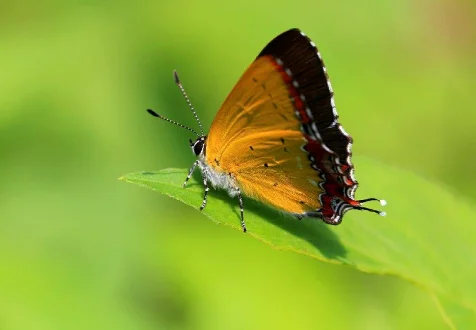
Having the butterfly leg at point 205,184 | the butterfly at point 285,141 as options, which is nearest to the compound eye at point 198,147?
the butterfly at point 285,141

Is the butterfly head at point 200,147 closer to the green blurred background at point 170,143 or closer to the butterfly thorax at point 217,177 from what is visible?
the butterfly thorax at point 217,177

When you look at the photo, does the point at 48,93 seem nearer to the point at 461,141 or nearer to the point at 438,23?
the point at 461,141

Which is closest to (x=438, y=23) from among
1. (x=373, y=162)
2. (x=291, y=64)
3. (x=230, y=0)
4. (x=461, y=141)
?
(x=461, y=141)

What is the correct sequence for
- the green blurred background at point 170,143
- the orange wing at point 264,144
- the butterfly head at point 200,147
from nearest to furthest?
1. the orange wing at point 264,144
2. the butterfly head at point 200,147
3. the green blurred background at point 170,143

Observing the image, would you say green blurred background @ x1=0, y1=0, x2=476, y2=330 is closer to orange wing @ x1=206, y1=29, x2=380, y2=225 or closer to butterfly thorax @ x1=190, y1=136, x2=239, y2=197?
orange wing @ x1=206, y1=29, x2=380, y2=225

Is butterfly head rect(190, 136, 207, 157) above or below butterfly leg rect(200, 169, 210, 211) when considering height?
above


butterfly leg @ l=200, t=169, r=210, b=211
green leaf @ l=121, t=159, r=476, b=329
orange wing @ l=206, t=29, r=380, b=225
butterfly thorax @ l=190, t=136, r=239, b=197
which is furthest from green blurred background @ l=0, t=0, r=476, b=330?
butterfly leg @ l=200, t=169, r=210, b=211

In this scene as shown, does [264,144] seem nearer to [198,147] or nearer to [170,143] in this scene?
[198,147]
